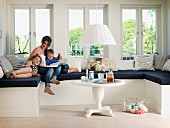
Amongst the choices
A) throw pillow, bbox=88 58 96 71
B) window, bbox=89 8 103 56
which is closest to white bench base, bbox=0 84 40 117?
throw pillow, bbox=88 58 96 71

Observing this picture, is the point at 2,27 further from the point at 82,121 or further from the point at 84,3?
the point at 82,121

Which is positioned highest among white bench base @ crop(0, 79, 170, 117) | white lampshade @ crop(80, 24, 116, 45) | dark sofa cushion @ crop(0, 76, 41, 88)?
white lampshade @ crop(80, 24, 116, 45)

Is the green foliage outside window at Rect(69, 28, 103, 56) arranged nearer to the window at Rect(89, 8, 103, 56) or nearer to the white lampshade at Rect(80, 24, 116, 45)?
the window at Rect(89, 8, 103, 56)

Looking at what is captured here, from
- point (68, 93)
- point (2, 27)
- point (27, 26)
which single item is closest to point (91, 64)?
point (68, 93)

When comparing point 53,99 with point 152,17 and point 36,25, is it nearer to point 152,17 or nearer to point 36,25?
point 36,25

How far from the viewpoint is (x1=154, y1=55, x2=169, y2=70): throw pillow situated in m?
6.17

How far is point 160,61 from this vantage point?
6234mm

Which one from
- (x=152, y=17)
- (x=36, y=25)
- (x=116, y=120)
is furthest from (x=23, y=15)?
(x=116, y=120)

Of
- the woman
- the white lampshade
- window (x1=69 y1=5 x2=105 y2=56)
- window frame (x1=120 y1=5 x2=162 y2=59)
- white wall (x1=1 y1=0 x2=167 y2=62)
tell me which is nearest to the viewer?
the white lampshade

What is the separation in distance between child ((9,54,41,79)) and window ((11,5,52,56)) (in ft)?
4.02

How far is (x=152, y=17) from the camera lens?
6844 mm

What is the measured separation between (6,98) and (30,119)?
0.52 m

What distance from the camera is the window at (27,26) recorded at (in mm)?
6535

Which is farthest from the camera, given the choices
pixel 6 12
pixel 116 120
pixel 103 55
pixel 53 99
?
pixel 103 55
